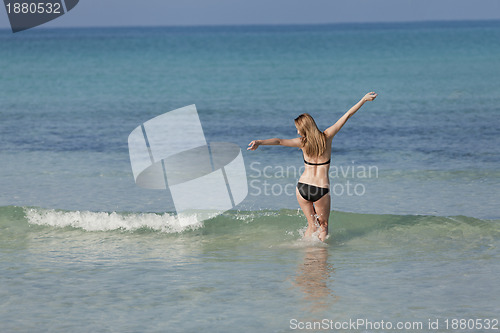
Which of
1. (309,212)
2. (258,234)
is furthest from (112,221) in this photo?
(309,212)

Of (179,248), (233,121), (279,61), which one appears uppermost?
(179,248)

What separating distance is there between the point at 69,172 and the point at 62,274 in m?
6.54

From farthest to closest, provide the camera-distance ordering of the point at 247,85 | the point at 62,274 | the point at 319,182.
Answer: the point at 247,85 < the point at 319,182 < the point at 62,274

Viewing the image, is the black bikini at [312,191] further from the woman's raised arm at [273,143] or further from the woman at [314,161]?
the woman's raised arm at [273,143]

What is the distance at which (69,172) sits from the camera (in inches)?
561

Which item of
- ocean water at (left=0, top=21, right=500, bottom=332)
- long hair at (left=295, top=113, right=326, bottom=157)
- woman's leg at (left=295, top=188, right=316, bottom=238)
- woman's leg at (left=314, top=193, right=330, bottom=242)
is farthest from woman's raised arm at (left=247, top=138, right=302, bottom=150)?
ocean water at (left=0, top=21, right=500, bottom=332)

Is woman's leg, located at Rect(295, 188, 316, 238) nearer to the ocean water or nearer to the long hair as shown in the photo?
the ocean water

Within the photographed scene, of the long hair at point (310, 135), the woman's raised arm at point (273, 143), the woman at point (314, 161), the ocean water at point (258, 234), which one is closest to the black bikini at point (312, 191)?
the woman at point (314, 161)

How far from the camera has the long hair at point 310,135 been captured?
848 cm

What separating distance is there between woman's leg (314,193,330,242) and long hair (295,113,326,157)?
584 millimetres

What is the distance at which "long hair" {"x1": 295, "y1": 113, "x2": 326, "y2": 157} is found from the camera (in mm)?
8484

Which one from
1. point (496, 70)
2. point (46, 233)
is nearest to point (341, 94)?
point (496, 70)

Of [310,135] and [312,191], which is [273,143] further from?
[312,191]

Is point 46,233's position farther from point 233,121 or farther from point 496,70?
point 496,70
